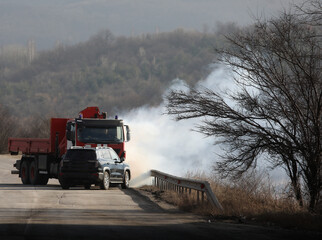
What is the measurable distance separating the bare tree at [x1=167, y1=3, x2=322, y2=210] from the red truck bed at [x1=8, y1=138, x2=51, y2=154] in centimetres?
1304

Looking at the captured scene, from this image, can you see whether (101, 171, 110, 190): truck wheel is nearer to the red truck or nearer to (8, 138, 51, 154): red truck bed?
the red truck

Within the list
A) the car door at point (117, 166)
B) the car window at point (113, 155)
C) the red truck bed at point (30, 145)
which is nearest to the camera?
the car door at point (117, 166)

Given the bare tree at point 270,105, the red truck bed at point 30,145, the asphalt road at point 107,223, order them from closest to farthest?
the asphalt road at point 107,223 < the bare tree at point 270,105 < the red truck bed at point 30,145

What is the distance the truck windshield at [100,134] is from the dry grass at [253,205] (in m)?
6.57

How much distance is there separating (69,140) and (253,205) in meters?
13.8

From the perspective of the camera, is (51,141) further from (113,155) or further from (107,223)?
(107,223)

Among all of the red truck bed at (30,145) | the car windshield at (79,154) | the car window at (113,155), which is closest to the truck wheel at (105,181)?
the car windshield at (79,154)

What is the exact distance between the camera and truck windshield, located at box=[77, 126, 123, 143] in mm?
31500

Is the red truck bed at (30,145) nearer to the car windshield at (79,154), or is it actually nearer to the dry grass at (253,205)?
the car windshield at (79,154)

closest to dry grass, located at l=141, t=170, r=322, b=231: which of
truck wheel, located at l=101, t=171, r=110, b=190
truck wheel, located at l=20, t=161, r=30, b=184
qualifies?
truck wheel, located at l=101, t=171, r=110, b=190

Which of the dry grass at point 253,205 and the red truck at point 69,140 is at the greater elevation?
the red truck at point 69,140

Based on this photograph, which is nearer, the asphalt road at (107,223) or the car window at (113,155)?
the asphalt road at (107,223)

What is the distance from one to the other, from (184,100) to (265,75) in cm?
250

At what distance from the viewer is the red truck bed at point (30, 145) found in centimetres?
3241
